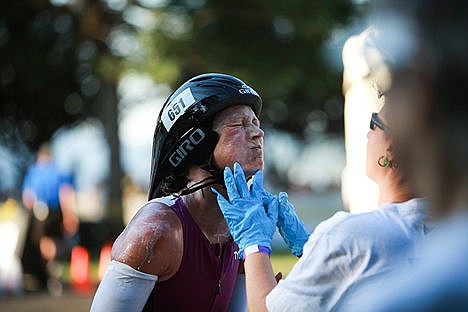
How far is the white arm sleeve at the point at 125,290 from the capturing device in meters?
2.29

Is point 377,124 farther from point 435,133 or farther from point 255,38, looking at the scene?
point 255,38

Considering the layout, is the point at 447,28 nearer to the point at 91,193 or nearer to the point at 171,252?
the point at 171,252

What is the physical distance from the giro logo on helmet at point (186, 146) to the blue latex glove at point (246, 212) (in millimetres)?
203

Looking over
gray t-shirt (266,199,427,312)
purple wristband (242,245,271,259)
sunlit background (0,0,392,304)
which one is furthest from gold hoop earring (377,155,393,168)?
sunlit background (0,0,392,304)

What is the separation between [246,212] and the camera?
2270 mm

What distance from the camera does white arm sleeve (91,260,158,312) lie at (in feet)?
7.50

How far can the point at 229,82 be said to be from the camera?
8.68 feet

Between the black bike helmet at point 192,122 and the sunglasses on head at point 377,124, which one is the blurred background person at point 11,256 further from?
the sunglasses on head at point 377,124

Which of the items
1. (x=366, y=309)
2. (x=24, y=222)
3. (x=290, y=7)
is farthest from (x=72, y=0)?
(x=366, y=309)

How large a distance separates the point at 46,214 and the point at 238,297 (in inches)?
327

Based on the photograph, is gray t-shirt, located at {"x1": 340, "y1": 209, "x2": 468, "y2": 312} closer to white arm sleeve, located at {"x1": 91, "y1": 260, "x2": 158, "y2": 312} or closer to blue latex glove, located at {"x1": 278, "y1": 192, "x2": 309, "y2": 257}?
white arm sleeve, located at {"x1": 91, "y1": 260, "x2": 158, "y2": 312}

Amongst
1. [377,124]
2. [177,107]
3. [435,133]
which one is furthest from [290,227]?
[435,133]

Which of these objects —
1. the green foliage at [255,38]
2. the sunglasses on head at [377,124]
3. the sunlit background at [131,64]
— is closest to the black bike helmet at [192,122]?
the sunglasses on head at [377,124]

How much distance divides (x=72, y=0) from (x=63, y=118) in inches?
217
